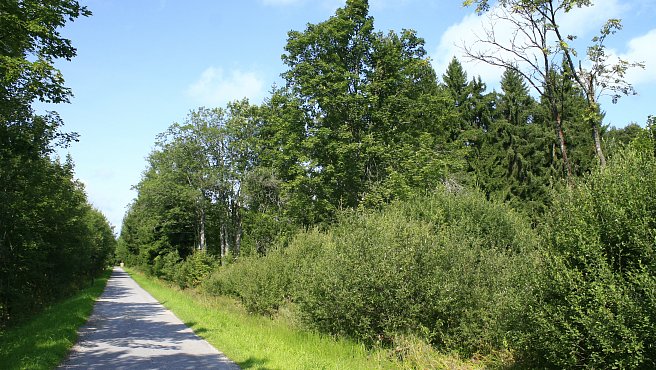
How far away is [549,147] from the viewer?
125ft

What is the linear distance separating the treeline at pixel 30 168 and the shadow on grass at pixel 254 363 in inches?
312

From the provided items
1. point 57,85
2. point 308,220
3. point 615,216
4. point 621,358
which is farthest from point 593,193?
point 308,220

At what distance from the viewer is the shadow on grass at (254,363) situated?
8383mm

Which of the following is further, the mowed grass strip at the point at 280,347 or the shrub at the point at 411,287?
the shrub at the point at 411,287

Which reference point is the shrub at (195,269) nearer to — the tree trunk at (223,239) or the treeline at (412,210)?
the treeline at (412,210)

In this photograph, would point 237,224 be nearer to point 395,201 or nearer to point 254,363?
point 395,201

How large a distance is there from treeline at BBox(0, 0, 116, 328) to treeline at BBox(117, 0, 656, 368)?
29.0 ft

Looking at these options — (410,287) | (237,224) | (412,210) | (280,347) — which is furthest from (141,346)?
(237,224)

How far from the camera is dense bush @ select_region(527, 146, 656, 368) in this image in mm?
5660

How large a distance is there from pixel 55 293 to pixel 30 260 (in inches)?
350

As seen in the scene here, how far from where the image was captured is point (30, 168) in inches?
693

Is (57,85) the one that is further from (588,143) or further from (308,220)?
(588,143)

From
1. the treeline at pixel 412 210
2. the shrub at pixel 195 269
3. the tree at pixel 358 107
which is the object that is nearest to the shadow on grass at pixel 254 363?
the treeline at pixel 412 210

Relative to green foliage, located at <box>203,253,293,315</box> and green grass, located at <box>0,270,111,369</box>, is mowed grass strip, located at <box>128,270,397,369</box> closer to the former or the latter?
green foliage, located at <box>203,253,293,315</box>
